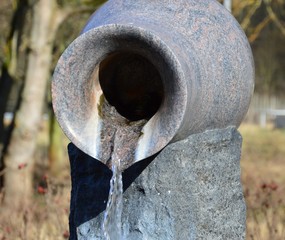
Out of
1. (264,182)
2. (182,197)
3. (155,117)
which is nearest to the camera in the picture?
(155,117)

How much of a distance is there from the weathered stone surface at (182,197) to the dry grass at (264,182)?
1.61m

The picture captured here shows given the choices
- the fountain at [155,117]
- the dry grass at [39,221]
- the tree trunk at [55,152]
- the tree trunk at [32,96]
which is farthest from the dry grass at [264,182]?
the tree trunk at [55,152]

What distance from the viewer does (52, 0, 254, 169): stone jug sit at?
398 cm

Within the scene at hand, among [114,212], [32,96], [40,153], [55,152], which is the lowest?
[40,153]

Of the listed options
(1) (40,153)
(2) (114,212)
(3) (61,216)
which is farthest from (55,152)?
(2) (114,212)

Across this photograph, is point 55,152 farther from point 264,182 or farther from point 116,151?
point 116,151

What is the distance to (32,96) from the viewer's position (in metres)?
10.7

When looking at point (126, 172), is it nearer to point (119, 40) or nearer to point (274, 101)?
point (119, 40)

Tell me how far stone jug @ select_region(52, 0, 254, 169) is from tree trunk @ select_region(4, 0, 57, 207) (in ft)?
20.4

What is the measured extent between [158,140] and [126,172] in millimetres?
389

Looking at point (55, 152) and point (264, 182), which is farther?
point (55, 152)

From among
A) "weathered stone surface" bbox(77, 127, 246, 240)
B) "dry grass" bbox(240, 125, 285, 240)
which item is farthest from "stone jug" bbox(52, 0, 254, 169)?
"dry grass" bbox(240, 125, 285, 240)

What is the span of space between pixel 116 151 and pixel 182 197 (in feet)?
1.44

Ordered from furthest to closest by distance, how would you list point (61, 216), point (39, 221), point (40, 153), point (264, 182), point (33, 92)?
1. point (40, 153)
2. point (33, 92)
3. point (264, 182)
4. point (39, 221)
5. point (61, 216)
